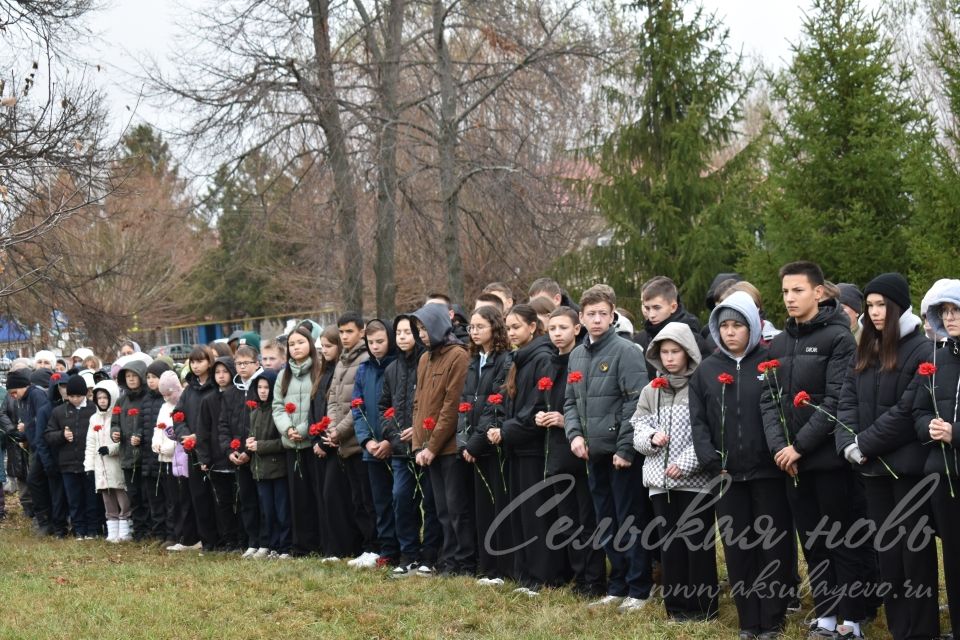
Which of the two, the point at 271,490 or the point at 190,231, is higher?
the point at 190,231

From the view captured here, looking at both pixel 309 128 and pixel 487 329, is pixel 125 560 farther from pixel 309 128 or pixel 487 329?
pixel 309 128

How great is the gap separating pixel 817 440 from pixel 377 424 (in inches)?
175

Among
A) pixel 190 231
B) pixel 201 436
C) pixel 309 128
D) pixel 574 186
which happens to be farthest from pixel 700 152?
pixel 190 231

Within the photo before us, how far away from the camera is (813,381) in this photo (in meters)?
6.65

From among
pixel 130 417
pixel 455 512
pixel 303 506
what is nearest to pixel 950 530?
pixel 455 512

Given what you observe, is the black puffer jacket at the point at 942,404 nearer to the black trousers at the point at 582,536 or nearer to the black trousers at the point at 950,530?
the black trousers at the point at 950,530

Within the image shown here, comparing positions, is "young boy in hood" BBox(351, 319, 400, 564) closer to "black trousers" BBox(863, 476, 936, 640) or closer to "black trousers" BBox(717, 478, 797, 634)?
"black trousers" BBox(717, 478, 797, 634)

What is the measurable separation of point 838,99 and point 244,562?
10219 millimetres

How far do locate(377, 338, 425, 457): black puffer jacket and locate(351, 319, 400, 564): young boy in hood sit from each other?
0.34 ft

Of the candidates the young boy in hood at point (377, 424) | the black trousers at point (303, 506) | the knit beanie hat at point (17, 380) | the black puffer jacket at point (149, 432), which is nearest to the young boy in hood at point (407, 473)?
the young boy in hood at point (377, 424)

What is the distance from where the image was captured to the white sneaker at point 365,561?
985cm

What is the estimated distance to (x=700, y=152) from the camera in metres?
19.9

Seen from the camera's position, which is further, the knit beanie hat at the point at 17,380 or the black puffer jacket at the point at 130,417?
the knit beanie hat at the point at 17,380

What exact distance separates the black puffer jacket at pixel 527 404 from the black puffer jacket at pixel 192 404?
4243mm
